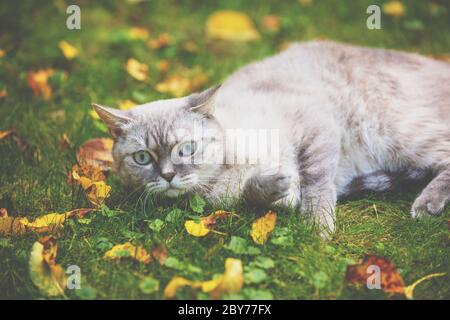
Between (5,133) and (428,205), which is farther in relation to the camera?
(5,133)

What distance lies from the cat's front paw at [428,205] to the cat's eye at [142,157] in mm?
1331

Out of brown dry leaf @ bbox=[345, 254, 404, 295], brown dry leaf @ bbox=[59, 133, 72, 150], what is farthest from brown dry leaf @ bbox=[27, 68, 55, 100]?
brown dry leaf @ bbox=[345, 254, 404, 295]

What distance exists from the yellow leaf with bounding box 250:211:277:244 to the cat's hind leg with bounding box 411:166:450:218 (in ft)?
2.42

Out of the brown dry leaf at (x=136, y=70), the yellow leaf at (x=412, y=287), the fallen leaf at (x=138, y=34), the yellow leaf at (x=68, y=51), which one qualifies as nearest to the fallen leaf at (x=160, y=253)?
the yellow leaf at (x=412, y=287)

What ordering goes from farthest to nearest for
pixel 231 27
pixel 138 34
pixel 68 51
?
pixel 231 27 → pixel 138 34 → pixel 68 51

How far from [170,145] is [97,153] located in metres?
0.76

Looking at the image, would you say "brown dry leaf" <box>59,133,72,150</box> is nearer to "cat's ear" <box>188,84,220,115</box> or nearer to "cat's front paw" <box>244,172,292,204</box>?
"cat's ear" <box>188,84,220,115</box>

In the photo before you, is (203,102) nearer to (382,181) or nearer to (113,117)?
(113,117)

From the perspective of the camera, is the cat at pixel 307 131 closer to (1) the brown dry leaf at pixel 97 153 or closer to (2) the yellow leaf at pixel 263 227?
(2) the yellow leaf at pixel 263 227

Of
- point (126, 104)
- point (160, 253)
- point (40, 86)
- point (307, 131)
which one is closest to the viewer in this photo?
point (160, 253)

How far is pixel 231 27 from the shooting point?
14.6ft

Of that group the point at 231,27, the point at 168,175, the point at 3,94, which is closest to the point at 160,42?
the point at 231,27

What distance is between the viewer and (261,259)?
2203 mm

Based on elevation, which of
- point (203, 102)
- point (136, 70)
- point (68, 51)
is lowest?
point (203, 102)
